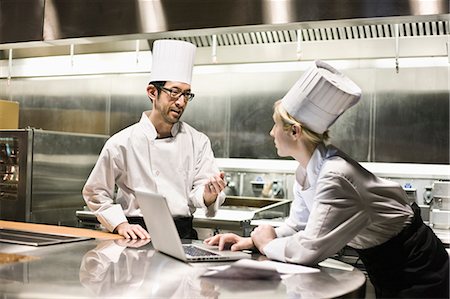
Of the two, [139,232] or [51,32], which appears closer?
[139,232]

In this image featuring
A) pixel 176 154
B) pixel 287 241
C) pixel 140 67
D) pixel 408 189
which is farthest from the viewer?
pixel 140 67

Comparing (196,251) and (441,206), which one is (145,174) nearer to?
(196,251)

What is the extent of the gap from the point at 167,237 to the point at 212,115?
2715 millimetres

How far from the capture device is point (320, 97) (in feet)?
5.99

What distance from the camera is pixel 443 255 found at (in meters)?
1.87

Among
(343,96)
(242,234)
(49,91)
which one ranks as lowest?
(242,234)

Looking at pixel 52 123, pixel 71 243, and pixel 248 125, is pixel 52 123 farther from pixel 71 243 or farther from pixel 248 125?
pixel 71 243

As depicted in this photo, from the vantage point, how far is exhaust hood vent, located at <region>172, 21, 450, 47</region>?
12.4 ft

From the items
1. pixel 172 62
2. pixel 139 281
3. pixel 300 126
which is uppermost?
pixel 172 62

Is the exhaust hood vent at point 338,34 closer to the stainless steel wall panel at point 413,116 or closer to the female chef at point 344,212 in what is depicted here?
the stainless steel wall panel at point 413,116

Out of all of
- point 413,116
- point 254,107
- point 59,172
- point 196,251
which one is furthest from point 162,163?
point 413,116

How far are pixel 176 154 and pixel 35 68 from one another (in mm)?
3109

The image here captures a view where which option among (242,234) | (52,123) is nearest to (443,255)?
(242,234)

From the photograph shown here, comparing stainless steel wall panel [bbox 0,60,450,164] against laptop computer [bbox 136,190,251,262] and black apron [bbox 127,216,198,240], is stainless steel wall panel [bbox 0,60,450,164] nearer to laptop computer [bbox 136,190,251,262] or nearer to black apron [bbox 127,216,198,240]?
black apron [bbox 127,216,198,240]
